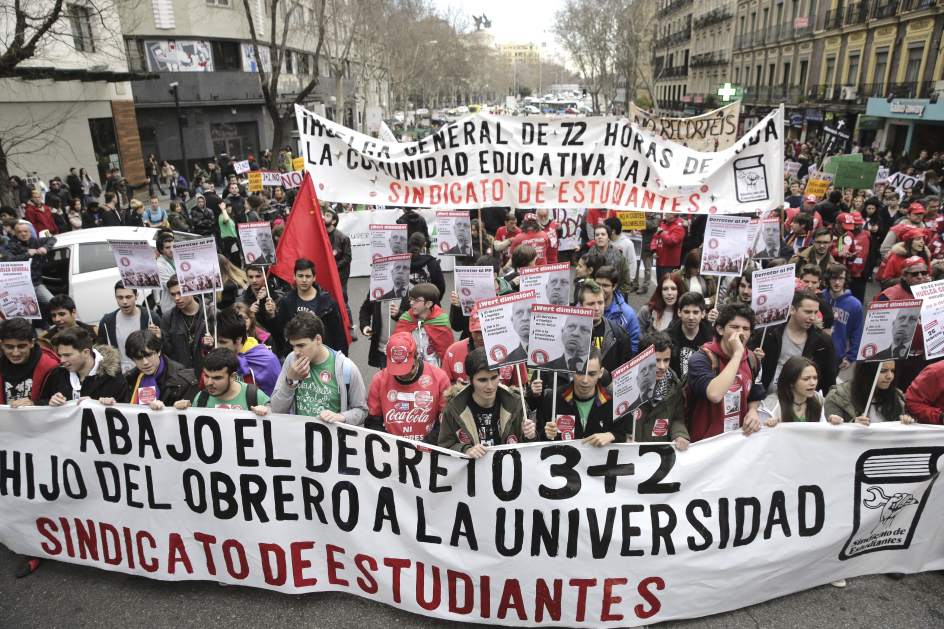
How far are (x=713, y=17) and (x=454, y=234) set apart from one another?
58.7 m

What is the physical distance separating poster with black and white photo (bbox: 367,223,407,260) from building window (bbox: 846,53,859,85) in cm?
3554

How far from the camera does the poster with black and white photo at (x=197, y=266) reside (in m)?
5.71

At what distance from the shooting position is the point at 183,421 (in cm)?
404

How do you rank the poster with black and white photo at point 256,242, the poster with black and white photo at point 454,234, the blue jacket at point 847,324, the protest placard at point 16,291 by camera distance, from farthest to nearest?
1. the poster with black and white photo at point 454,234
2. the poster with black and white photo at point 256,242
3. the blue jacket at point 847,324
4. the protest placard at point 16,291

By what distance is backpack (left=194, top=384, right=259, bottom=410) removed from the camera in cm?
420

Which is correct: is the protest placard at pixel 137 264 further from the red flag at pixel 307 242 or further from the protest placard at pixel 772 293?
the protest placard at pixel 772 293

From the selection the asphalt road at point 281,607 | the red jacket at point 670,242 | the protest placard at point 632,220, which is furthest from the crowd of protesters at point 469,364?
the protest placard at point 632,220

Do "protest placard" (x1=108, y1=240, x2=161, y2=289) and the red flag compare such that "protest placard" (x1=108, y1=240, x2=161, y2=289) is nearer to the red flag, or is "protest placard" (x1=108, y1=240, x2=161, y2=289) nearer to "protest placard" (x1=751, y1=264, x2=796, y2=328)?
the red flag

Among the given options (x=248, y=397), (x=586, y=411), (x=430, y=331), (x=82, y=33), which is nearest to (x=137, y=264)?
(x=248, y=397)

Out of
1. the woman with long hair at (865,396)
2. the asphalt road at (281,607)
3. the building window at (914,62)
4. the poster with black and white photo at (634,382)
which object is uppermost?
the building window at (914,62)

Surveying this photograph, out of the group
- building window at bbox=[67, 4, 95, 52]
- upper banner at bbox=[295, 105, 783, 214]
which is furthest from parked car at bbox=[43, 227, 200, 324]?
building window at bbox=[67, 4, 95, 52]

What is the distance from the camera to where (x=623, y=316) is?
5758mm

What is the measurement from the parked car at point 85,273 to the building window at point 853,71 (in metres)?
36.8

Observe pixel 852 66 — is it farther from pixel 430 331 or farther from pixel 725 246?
pixel 430 331
